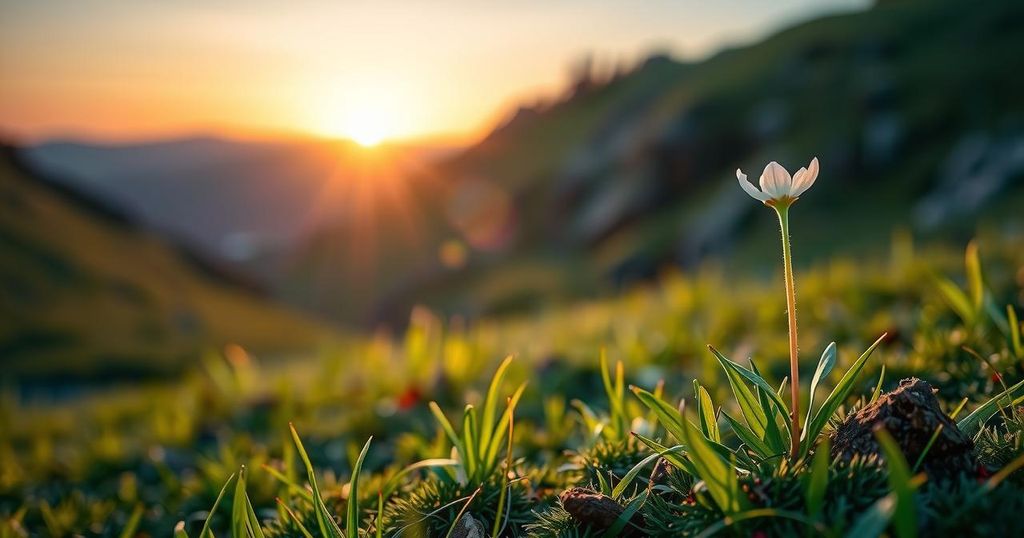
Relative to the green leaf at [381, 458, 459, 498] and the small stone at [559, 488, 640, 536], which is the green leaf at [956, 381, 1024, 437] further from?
the green leaf at [381, 458, 459, 498]

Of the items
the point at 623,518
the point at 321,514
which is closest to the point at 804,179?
the point at 623,518

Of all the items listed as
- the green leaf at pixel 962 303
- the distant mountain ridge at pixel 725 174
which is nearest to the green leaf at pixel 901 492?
the green leaf at pixel 962 303

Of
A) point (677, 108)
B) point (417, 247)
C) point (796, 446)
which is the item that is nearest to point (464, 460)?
point (796, 446)

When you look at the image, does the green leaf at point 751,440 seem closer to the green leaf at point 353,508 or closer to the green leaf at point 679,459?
the green leaf at point 679,459

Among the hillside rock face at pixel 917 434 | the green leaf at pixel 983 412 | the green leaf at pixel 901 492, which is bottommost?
the green leaf at pixel 983 412

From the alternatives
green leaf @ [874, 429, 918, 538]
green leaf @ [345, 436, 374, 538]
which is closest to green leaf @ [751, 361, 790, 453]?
green leaf @ [874, 429, 918, 538]

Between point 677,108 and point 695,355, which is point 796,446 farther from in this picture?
point 677,108

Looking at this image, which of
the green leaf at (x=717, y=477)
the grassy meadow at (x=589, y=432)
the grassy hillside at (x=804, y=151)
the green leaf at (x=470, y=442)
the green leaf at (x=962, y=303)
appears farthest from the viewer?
the grassy hillside at (x=804, y=151)
